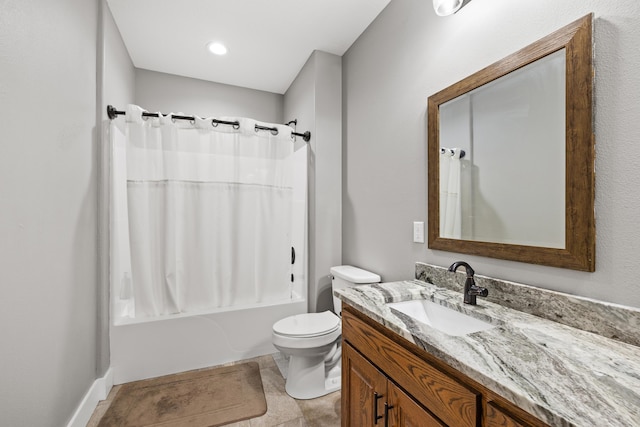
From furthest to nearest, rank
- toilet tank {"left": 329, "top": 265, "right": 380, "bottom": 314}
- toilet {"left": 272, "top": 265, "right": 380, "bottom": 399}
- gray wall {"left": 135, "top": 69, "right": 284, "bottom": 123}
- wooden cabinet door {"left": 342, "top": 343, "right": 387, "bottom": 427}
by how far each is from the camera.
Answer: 1. gray wall {"left": 135, "top": 69, "right": 284, "bottom": 123}
2. toilet tank {"left": 329, "top": 265, "right": 380, "bottom": 314}
3. toilet {"left": 272, "top": 265, "right": 380, "bottom": 399}
4. wooden cabinet door {"left": 342, "top": 343, "right": 387, "bottom": 427}

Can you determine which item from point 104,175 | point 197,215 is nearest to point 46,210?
point 104,175

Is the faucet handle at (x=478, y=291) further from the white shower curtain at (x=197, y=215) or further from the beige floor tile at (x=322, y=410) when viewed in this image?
the white shower curtain at (x=197, y=215)

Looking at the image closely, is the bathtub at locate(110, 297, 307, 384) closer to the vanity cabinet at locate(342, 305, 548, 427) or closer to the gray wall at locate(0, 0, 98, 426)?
the gray wall at locate(0, 0, 98, 426)

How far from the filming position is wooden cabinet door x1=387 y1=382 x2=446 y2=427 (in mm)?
799

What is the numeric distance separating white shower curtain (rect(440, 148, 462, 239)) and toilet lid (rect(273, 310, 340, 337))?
3.12 ft

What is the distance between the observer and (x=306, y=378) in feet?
5.84

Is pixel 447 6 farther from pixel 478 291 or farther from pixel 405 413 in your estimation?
pixel 405 413

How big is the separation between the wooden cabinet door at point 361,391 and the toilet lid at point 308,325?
497mm

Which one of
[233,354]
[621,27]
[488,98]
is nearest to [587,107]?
[621,27]

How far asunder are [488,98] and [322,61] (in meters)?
1.60

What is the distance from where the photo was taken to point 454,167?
1380 mm

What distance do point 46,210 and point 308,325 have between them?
1514 millimetres

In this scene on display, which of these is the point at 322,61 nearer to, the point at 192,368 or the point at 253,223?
the point at 253,223

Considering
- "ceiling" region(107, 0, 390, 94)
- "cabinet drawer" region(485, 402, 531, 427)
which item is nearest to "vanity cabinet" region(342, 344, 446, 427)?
"cabinet drawer" region(485, 402, 531, 427)
